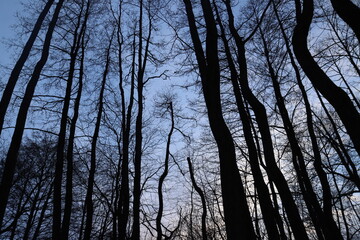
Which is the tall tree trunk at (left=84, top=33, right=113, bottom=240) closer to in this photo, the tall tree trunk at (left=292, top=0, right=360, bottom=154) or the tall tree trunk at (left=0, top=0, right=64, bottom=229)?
the tall tree trunk at (left=0, top=0, right=64, bottom=229)

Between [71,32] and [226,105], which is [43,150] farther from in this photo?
[226,105]

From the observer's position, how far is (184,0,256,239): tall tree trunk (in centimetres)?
247

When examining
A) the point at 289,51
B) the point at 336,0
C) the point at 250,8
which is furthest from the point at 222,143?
the point at 250,8

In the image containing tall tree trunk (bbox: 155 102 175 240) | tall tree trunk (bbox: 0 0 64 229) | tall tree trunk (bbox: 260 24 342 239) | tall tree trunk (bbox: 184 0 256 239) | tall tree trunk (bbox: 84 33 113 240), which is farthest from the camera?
tall tree trunk (bbox: 155 102 175 240)

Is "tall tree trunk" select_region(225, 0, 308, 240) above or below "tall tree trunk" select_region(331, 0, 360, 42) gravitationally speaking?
below

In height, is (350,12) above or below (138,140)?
→ below

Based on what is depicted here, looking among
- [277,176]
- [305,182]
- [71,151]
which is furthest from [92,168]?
[305,182]

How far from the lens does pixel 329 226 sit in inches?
241

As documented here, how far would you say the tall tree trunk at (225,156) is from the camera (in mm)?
2473

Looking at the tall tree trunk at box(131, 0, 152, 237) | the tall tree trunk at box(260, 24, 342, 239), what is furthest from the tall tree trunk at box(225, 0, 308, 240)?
the tall tree trunk at box(131, 0, 152, 237)

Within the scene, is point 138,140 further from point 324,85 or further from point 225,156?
point 324,85

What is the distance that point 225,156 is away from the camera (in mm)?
3053

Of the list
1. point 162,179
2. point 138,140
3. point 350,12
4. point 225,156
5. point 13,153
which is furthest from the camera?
point 162,179

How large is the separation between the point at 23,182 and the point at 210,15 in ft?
58.6
